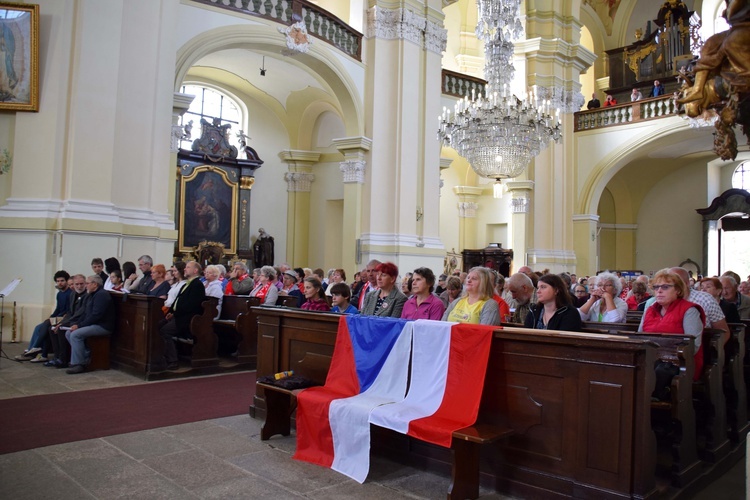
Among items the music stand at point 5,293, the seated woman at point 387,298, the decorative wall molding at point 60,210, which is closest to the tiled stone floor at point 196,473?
the seated woman at point 387,298

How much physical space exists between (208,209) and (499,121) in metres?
8.05

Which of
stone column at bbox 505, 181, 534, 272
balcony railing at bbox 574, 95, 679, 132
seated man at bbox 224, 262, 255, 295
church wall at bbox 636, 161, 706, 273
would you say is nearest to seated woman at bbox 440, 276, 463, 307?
seated man at bbox 224, 262, 255, 295

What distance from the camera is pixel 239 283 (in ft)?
28.1

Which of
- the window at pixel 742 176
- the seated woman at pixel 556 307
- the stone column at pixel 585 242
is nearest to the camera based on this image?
the seated woman at pixel 556 307

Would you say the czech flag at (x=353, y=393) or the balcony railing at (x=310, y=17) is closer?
the czech flag at (x=353, y=393)

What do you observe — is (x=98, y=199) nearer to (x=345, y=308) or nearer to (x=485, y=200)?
(x=345, y=308)

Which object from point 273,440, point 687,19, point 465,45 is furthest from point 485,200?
point 273,440

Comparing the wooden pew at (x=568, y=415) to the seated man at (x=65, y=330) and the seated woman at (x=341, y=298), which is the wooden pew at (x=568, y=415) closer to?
the seated woman at (x=341, y=298)

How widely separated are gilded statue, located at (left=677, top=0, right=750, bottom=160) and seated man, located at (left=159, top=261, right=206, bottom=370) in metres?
5.60

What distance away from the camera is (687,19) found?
1931cm

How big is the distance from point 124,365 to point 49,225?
249cm

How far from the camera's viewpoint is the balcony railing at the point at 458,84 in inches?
599

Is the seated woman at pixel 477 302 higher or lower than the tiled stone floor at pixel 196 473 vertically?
higher

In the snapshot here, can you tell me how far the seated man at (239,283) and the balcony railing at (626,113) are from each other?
12.1 meters
